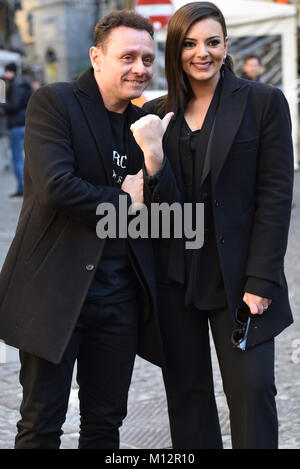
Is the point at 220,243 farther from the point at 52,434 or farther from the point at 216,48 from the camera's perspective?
the point at 52,434

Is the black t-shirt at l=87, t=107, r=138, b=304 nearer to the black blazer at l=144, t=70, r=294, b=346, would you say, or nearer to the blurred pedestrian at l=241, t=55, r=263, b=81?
the black blazer at l=144, t=70, r=294, b=346

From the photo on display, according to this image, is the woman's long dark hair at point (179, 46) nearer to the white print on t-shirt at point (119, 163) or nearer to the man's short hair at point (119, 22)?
the man's short hair at point (119, 22)

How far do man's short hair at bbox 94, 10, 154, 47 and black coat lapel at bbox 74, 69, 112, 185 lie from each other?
15cm

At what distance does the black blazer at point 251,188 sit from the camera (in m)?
3.13

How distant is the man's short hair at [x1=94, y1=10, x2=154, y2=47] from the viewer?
10.0 feet

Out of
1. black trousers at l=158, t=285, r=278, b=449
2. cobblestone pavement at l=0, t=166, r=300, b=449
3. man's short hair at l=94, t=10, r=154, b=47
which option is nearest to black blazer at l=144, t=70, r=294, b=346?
black trousers at l=158, t=285, r=278, b=449

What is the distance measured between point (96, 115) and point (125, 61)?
0.69ft

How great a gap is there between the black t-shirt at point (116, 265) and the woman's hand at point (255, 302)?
40 cm

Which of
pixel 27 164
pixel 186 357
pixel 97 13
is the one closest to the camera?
pixel 27 164

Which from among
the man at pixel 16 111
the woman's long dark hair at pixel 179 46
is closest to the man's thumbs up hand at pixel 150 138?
the woman's long dark hair at pixel 179 46

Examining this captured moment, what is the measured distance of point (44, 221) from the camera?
307 centimetres

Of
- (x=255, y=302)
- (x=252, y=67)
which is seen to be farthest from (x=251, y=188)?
(x=252, y=67)
